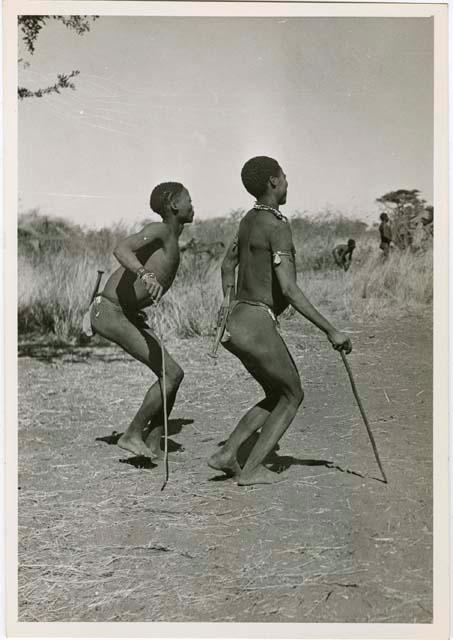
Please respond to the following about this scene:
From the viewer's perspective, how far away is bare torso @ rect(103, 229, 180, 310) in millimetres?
4609

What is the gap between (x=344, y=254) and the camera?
4.65 m

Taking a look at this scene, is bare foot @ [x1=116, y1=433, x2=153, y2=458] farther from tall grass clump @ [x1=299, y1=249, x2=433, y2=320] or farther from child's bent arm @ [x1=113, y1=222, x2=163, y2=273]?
tall grass clump @ [x1=299, y1=249, x2=433, y2=320]

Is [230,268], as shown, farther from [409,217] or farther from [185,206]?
[409,217]

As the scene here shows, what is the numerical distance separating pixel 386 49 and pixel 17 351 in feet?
9.32

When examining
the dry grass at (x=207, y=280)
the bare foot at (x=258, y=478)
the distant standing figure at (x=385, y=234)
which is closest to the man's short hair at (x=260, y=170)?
the dry grass at (x=207, y=280)

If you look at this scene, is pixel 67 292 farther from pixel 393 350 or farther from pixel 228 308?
pixel 393 350

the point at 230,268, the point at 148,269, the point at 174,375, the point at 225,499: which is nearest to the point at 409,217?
the point at 230,268

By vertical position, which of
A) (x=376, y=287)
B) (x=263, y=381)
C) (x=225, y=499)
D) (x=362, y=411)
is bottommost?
(x=225, y=499)

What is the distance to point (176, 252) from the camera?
4.64 meters

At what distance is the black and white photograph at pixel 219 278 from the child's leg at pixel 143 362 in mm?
14

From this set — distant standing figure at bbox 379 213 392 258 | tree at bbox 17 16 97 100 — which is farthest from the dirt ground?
tree at bbox 17 16 97 100

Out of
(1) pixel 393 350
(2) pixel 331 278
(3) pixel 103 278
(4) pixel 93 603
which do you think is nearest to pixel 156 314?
(3) pixel 103 278

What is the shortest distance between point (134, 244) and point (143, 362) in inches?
27.9

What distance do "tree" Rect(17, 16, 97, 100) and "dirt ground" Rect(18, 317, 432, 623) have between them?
154cm
